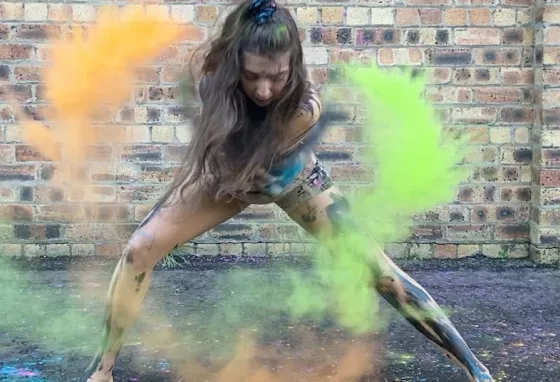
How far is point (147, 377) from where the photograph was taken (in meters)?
2.62

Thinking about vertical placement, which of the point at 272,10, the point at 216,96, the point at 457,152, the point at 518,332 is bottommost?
the point at 518,332

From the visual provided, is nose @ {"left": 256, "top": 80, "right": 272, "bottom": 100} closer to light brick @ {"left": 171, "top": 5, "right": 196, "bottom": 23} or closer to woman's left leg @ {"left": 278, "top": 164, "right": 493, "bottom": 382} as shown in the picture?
woman's left leg @ {"left": 278, "top": 164, "right": 493, "bottom": 382}

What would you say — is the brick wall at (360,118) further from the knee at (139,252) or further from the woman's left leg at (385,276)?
the knee at (139,252)

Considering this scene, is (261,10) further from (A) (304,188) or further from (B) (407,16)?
(B) (407,16)

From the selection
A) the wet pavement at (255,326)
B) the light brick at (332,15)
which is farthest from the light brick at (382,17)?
the wet pavement at (255,326)

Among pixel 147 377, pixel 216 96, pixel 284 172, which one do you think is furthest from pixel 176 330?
pixel 216 96

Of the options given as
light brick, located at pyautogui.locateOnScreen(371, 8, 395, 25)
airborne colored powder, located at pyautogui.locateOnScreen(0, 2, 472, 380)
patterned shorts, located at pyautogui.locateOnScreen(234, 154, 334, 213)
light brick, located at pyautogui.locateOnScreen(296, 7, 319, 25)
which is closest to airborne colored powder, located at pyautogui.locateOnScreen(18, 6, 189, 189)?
airborne colored powder, located at pyautogui.locateOnScreen(0, 2, 472, 380)

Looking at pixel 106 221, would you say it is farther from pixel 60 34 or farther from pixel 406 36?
pixel 406 36

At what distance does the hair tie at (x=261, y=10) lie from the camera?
2.11 metres

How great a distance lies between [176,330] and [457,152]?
1910 mm

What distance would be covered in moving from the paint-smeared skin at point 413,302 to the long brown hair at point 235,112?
1.10ft

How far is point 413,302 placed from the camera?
2.41m

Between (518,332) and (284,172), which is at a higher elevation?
(284,172)

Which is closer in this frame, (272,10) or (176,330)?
(272,10)
